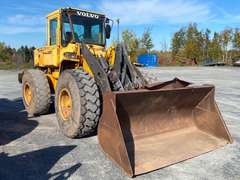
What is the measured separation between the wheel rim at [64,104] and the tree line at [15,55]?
95.9 feet

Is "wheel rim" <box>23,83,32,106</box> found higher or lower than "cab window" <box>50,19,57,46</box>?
lower

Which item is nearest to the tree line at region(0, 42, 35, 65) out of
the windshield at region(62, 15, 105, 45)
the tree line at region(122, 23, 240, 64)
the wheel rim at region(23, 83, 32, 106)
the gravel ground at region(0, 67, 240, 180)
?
the tree line at region(122, 23, 240, 64)

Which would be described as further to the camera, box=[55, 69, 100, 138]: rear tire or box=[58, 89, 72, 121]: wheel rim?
→ box=[58, 89, 72, 121]: wheel rim

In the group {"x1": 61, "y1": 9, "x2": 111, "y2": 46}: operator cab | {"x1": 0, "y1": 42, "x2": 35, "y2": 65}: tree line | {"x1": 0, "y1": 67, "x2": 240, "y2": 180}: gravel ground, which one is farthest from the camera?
{"x1": 0, "y1": 42, "x2": 35, "y2": 65}: tree line

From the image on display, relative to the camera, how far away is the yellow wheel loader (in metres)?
3.71

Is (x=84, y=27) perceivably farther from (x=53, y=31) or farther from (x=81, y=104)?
(x=81, y=104)

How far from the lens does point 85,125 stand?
172 inches

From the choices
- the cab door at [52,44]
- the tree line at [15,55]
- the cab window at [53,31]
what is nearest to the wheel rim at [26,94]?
the cab door at [52,44]

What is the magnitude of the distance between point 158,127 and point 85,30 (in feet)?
9.28

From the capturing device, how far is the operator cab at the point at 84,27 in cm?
570

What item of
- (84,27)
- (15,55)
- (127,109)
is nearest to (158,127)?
(127,109)

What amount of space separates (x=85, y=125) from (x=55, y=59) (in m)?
2.16

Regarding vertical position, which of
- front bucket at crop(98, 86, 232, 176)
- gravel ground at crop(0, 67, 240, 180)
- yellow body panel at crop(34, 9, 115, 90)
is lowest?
gravel ground at crop(0, 67, 240, 180)

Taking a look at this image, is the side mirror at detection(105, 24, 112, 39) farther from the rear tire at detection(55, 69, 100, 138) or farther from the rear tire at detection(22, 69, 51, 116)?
the rear tire at detection(55, 69, 100, 138)
